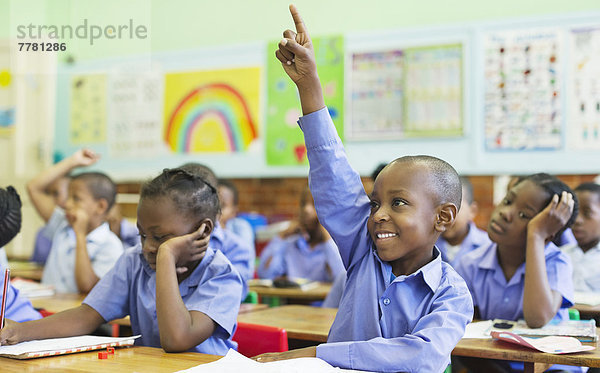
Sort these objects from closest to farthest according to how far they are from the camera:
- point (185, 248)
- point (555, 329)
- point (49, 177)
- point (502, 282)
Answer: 1. point (185, 248)
2. point (555, 329)
3. point (502, 282)
4. point (49, 177)

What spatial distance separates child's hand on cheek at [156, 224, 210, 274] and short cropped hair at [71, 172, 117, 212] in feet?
6.10

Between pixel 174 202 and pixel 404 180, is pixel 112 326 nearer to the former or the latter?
pixel 174 202

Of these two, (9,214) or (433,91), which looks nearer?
(9,214)

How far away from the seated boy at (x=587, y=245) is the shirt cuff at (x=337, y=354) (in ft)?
7.22

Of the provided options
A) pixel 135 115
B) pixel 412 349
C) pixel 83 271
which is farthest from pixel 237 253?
pixel 135 115

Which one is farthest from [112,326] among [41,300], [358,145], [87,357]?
[358,145]

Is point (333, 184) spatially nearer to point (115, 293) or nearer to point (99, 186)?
point (115, 293)

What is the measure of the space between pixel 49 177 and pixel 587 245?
113 inches

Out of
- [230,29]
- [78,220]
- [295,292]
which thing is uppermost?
[230,29]

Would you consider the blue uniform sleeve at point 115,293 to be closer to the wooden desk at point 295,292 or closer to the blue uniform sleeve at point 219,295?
the blue uniform sleeve at point 219,295

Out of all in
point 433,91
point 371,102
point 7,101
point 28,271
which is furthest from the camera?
point 7,101

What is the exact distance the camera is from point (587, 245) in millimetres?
3240

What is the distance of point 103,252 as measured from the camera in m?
3.26

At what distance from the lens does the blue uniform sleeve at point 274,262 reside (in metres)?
4.03
